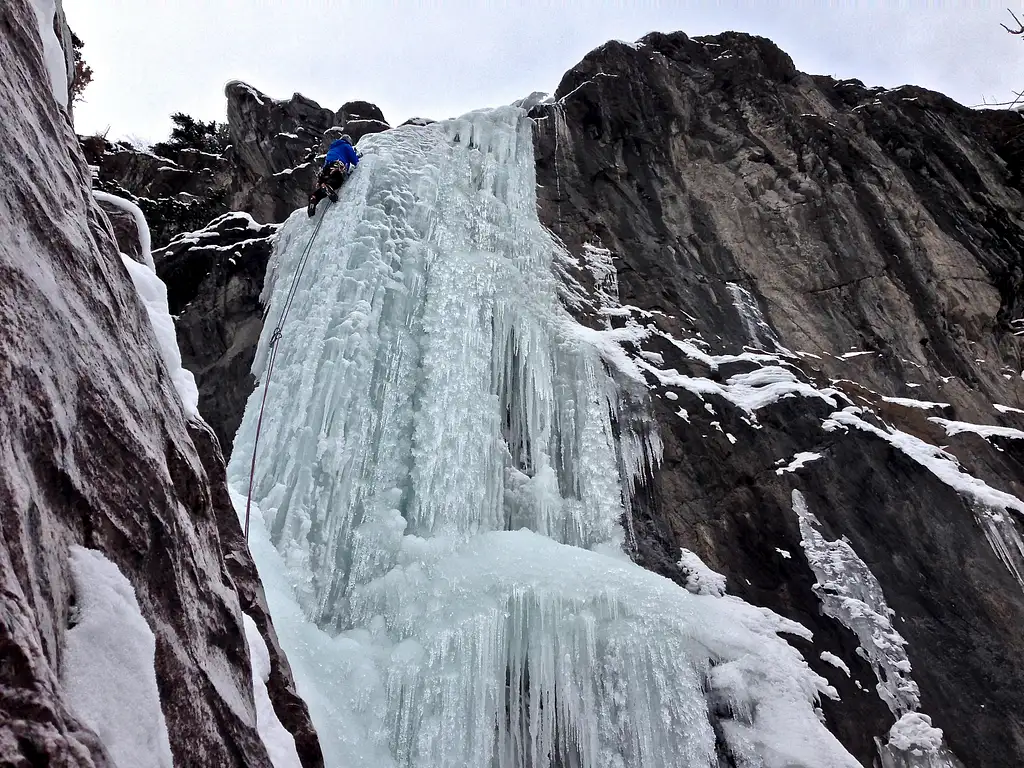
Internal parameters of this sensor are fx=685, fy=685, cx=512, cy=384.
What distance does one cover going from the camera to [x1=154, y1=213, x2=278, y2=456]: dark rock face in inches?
379

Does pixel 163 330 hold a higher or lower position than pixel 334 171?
lower

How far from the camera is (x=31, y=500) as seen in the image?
71.7 inches

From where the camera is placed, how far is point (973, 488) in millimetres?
7062

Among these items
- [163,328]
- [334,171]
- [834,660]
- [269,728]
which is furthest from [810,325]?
[269,728]

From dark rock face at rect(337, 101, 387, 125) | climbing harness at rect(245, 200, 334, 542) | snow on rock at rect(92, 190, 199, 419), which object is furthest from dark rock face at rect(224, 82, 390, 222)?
snow on rock at rect(92, 190, 199, 419)

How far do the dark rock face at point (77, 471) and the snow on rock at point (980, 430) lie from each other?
26.3ft

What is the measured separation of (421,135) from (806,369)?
265 inches

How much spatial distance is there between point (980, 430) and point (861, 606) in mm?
3078

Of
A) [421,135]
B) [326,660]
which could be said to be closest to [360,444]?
[326,660]

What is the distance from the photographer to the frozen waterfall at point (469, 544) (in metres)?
5.21

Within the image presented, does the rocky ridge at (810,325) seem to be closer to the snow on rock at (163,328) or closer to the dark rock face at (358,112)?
the dark rock face at (358,112)

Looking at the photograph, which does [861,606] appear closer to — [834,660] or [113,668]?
[834,660]

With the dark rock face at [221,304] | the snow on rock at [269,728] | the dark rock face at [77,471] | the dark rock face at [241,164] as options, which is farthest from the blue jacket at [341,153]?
the snow on rock at [269,728]

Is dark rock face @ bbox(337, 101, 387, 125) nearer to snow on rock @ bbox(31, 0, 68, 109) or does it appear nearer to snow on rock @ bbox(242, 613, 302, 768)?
snow on rock @ bbox(31, 0, 68, 109)
